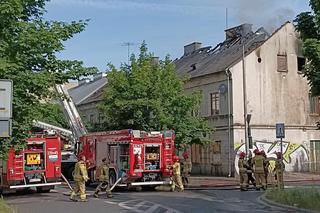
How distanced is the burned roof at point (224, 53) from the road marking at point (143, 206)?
60.9 feet

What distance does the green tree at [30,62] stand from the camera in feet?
53.9

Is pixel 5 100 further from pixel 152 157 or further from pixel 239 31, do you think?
pixel 239 31

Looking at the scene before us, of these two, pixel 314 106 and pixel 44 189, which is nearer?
pixel 44 189

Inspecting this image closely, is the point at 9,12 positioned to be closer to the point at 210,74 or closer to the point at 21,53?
the point at 21,53

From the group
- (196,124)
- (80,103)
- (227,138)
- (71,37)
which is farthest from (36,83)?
(80,103)

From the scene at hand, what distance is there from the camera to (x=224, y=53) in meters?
41.4

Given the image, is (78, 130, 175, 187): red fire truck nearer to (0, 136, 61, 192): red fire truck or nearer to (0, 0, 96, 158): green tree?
(0, 136, 61, 192): red fire truck

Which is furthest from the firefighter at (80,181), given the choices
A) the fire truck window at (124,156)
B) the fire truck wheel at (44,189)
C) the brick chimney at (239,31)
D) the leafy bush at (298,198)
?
the brick chimney at (239,31)

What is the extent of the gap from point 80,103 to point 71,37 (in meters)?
38.2

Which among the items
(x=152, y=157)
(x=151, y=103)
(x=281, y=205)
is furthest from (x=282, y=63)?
(x=281, y=205)

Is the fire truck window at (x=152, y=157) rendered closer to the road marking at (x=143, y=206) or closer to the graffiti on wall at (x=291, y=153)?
the road marking at (x=143, y=206)

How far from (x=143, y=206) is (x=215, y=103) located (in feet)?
67.9

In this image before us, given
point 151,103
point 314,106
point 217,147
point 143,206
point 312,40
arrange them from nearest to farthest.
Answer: point 312,40
point 143,206
point 151,103
point 217,147
point 314,106

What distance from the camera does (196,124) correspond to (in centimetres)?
3278
